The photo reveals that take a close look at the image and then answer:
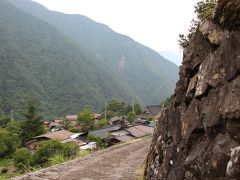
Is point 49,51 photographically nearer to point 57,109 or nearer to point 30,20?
point 30,20

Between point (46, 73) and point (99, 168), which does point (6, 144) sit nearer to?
point (99, 168)

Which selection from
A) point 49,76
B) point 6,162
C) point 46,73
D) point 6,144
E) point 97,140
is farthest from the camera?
point 46,73

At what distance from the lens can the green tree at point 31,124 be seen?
163ft

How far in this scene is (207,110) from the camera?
4.73 meters

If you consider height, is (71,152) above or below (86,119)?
above

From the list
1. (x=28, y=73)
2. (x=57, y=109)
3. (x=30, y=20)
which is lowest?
(x=57, y=109)

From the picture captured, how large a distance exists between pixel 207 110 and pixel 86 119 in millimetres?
51380

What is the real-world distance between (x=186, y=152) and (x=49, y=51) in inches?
6293

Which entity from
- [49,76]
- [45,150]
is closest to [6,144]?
[45,150]

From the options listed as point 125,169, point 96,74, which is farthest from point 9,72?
point 125,169

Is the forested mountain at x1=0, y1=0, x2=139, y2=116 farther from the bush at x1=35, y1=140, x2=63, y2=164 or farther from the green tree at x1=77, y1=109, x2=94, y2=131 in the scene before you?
the bush at x1=35, y1=140, x2=63, y2=164

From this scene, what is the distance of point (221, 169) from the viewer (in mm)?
4121

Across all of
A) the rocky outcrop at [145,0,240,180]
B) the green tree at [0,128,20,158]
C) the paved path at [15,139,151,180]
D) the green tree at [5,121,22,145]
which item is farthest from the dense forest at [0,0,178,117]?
the rocky outcrop at [145,0,240,180]

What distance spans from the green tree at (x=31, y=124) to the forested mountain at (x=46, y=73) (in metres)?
37.1
